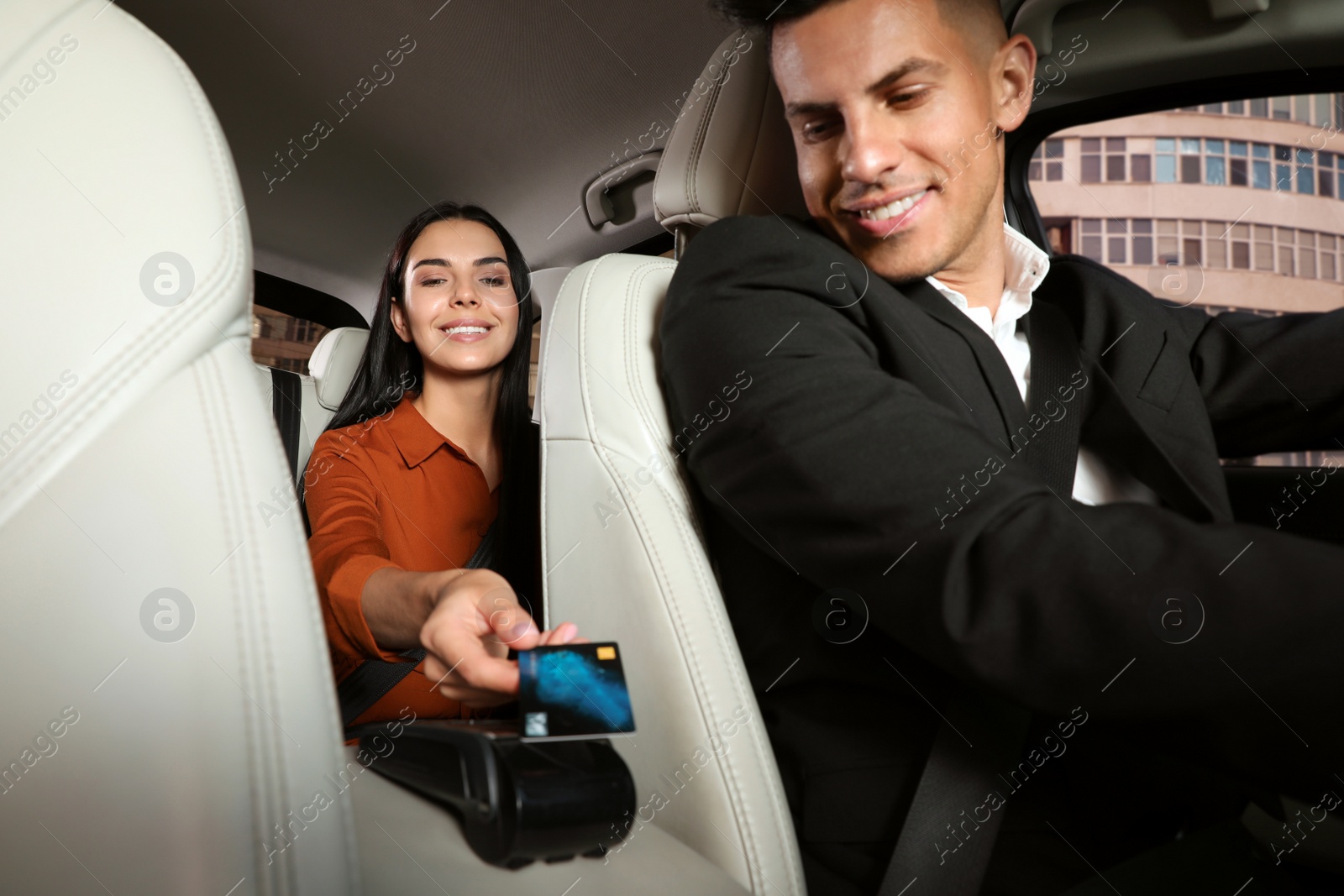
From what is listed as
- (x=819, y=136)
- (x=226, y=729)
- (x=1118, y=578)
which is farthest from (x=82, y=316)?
(x=819, y=136)

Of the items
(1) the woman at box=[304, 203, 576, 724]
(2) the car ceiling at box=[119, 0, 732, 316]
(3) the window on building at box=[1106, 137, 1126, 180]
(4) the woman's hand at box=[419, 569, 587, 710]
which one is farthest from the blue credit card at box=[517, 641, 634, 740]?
(2) the car ceiling at box=[119, 0, 732, 316]

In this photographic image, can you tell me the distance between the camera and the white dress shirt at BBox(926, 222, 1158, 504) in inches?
41.1

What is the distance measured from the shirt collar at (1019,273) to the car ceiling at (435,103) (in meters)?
0.87

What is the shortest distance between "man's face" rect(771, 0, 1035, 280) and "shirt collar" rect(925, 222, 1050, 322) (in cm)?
12

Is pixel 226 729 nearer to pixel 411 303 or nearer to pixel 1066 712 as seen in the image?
pixel 1066 712

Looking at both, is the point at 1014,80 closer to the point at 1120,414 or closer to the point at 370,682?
the point at 1120,414

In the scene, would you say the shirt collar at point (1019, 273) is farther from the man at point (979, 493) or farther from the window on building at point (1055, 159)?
the window on building at point (1055, 159)

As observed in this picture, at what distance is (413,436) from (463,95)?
885 mm

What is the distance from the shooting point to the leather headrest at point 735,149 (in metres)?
1.22

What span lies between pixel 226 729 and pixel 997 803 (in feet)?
2.14

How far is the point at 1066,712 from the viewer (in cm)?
72

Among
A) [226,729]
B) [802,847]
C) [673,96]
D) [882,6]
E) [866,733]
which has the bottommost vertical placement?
[802,847]

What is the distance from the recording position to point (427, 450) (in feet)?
6.04

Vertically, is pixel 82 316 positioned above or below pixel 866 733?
above
